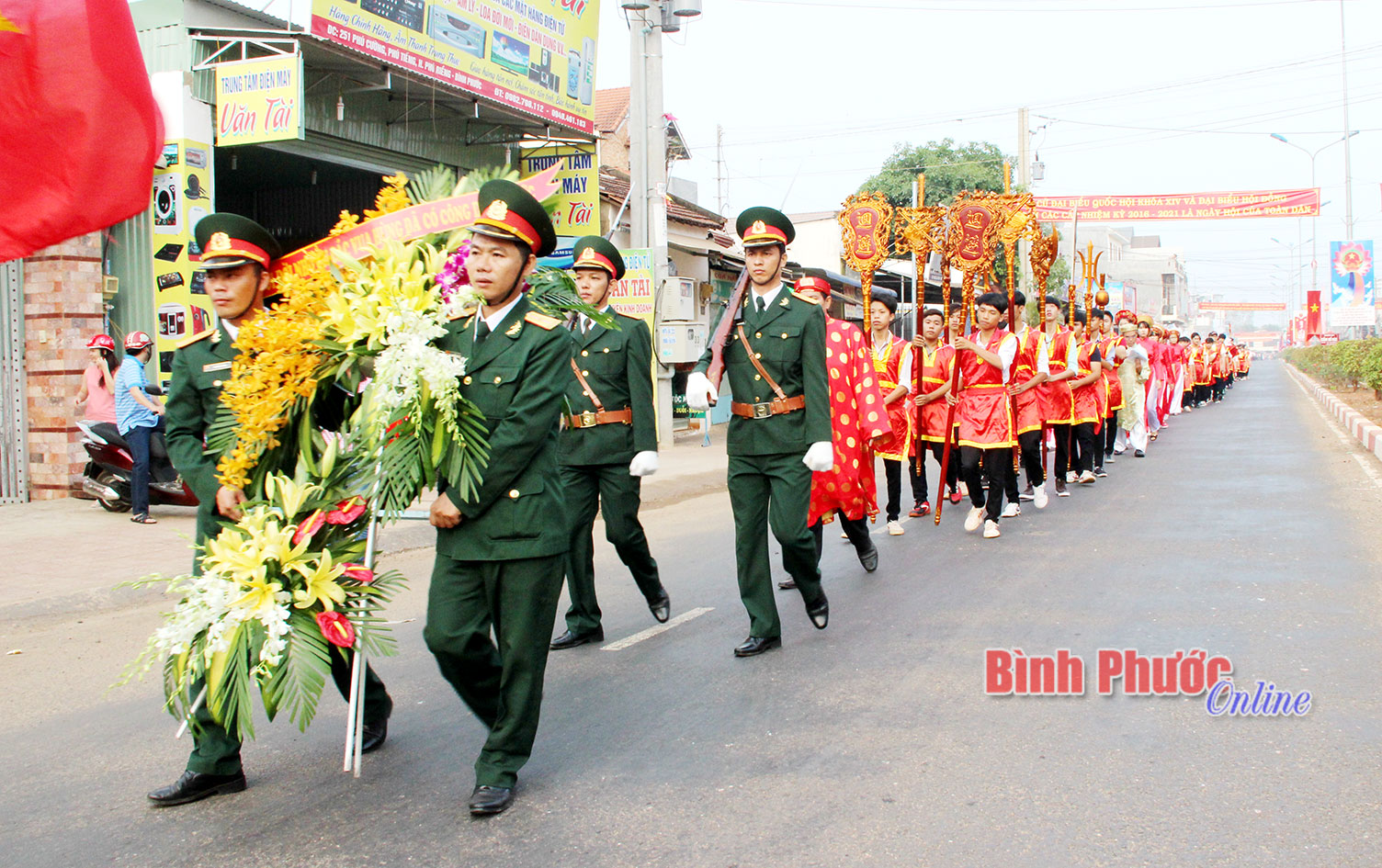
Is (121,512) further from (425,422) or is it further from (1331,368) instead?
(1331,368)

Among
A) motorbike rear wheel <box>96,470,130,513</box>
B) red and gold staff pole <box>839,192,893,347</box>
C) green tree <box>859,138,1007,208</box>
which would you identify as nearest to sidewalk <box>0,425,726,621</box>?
motorbike rear wheel <box>96,470,130,513</box>

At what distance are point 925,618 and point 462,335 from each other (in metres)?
3.30

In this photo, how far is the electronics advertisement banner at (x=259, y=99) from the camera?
1047 centimetres

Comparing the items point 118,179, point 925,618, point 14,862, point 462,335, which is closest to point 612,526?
point 925,618

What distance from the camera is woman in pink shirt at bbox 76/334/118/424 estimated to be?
9.99m

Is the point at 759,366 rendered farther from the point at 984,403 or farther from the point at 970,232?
the point at 970,232

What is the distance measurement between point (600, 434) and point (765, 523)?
0.95 m

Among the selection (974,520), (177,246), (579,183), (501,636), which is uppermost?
(579,183)

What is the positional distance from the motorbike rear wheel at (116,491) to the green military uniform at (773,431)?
6.82 metres

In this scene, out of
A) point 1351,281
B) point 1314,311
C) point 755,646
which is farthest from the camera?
point 1314,311

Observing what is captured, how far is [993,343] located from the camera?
898 cm

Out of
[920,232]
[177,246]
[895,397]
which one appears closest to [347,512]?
[895,397]

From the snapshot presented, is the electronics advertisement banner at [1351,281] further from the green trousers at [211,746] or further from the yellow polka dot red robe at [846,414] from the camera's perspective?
the green trousers at [211,746]

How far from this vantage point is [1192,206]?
117ft
